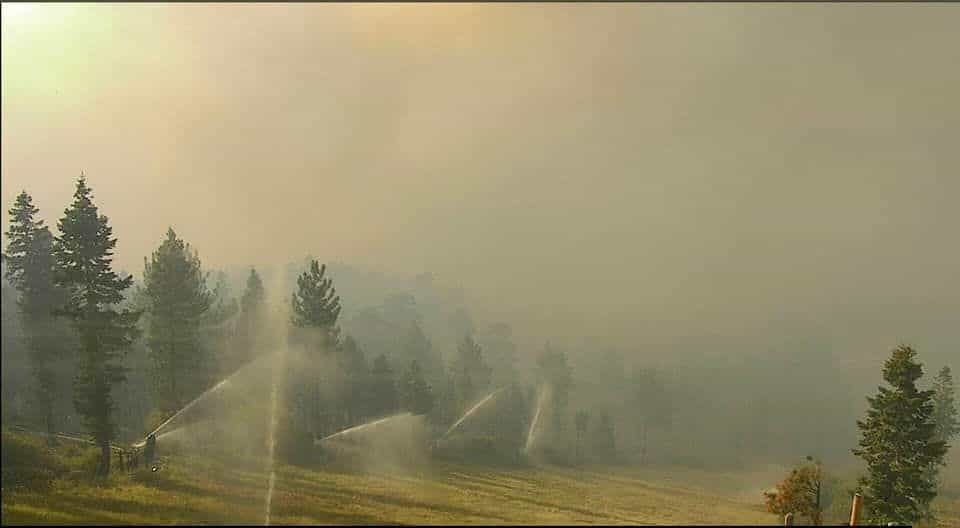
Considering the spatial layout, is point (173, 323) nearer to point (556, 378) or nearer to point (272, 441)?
point (272, 441)

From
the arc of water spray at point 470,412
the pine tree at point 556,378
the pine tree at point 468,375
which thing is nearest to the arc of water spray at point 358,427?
the arc of water spray at point 470,412

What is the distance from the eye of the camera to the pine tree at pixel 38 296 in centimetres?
2375

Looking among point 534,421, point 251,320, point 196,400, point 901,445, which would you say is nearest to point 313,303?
point 251,320

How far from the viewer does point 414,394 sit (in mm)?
55406

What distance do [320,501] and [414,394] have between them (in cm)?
3376

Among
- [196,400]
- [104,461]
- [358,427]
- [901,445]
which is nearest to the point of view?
[104,461]

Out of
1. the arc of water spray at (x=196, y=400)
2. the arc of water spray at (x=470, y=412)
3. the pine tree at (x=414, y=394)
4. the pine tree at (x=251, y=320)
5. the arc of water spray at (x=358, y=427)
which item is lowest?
the arc of water spray at (x=470, y=412)

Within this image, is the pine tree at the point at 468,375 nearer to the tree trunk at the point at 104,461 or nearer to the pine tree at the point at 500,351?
the pine tree at the point at 500,351

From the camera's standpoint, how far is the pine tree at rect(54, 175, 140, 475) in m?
25.2

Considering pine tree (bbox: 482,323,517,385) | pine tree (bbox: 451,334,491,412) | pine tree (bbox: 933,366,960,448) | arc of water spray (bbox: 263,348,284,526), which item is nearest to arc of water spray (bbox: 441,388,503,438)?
pine tree (bbox: 451,334,491,412)

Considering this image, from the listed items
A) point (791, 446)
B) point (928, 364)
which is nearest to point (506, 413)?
point (791, 446)

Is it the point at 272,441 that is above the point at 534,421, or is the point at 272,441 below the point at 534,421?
above

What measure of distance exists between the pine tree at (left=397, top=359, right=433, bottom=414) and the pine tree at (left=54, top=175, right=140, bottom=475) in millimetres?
31635

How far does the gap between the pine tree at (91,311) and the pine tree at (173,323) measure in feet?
26.9
